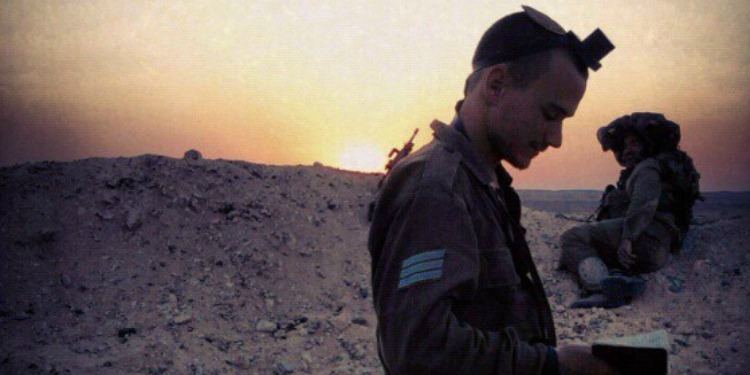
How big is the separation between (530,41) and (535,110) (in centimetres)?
21

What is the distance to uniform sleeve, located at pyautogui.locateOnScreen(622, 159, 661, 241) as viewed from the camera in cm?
657

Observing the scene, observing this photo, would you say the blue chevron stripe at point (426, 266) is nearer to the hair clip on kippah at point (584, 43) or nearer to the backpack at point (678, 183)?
the hair clip on kippah at point (584, 43)

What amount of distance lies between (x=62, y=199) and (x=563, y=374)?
918 centimetres

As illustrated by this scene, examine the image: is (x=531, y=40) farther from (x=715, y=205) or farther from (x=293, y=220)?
(x=715, y=205)

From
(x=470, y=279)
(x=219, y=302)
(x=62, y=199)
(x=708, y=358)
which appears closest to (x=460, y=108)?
(x=470, y=279)

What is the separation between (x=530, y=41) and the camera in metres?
1.61

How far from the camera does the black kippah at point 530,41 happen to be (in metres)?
1.62

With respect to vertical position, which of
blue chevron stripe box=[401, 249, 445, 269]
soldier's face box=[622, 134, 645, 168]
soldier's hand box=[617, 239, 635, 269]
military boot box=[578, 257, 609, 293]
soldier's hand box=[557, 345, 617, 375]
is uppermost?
soldier's face box=[622, 134, 645, 168]

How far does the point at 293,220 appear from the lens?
346 inches

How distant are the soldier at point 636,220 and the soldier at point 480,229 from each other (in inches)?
213

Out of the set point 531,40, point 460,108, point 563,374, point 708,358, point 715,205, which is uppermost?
point 715,205

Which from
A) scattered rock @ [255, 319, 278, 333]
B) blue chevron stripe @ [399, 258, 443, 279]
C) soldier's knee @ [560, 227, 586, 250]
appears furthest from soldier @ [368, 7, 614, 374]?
soldier's knee @ [560, 227, 586, 250]

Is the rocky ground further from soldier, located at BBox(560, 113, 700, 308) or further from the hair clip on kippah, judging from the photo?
the hair clip on kippah

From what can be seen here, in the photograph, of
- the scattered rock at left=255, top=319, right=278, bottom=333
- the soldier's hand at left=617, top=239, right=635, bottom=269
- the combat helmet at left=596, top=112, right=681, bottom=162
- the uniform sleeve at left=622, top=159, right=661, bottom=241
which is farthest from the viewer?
the combat helmet at left=596, top=112, right=681, bottom=162
